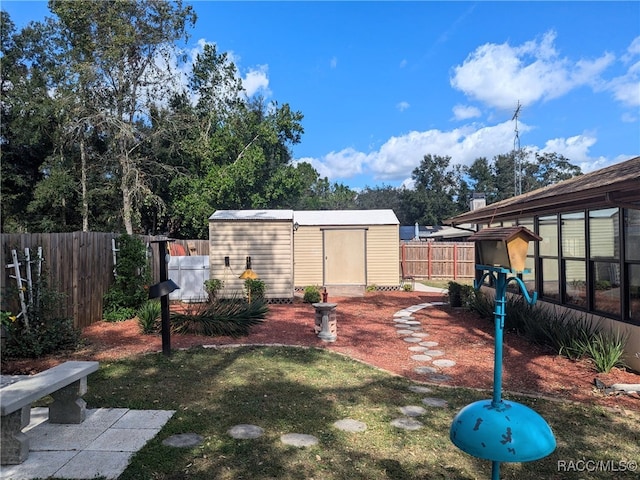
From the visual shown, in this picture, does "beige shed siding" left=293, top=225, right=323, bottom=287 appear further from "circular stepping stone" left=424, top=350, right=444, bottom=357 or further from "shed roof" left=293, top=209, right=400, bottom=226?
"circular stepping stone" left=424, top=350, right=444, bottom=357

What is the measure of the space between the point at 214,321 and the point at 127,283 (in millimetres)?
2651

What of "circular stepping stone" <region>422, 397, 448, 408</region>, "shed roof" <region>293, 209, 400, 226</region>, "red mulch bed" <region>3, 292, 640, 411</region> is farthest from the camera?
"shed roof" <region>293, 209, 400, 226</region>

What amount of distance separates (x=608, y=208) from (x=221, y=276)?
909cm

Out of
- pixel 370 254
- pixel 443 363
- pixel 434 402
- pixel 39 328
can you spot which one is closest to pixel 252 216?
pixel 370 254

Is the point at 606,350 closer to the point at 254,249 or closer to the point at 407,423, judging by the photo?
the point at 407,423

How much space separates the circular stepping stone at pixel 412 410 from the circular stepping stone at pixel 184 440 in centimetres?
188

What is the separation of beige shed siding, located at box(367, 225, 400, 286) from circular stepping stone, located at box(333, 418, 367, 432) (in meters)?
11.1

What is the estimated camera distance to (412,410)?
414cm

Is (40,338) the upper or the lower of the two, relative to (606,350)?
upper

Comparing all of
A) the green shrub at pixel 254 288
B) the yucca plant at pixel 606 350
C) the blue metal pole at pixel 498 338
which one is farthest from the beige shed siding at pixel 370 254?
the blue metal pole at pixel 498 338

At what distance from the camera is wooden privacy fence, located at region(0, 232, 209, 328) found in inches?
229

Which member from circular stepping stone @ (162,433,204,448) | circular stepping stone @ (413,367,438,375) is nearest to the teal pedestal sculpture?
circular stepping stone @ (162,433,204,448)

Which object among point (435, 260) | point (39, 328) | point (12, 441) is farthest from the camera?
point (435, 260)

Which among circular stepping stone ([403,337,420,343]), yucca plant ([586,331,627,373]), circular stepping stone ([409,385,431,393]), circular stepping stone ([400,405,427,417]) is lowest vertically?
circular stepping stone ([403,337,420,343])
